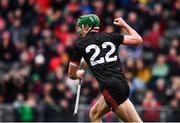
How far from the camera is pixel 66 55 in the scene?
2284 cm

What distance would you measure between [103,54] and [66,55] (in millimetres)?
9520

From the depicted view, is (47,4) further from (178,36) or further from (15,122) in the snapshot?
(15,122)

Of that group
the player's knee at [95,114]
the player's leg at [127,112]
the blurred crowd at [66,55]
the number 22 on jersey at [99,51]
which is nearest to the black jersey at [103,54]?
the number 22 on jersey at [99,51]

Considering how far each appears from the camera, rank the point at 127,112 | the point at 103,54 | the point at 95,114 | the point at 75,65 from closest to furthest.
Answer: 1. the point at 127,112
2. the point at 103,54
3. the point at 75,65
4. the point at 95,114

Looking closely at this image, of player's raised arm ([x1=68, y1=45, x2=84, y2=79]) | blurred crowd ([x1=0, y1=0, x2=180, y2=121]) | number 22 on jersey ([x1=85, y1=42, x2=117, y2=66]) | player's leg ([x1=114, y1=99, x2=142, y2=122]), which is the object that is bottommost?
blurred crowd ([x1=0, y1=0, x2=180, y2=121])

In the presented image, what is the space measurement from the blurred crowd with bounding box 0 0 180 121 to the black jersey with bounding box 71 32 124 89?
642 cm

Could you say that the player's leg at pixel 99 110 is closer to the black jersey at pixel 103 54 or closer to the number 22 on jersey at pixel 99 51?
the black jersey at pixel 103 54

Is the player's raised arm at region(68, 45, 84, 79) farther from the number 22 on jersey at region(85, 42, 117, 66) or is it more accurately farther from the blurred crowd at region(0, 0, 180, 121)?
the blurred crowd at region(0, 0, 180, 121)

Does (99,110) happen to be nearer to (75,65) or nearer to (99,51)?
(75,65)

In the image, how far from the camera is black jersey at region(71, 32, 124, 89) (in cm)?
1337

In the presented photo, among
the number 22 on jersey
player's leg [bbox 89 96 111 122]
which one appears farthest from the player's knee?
the number 22 on jersey

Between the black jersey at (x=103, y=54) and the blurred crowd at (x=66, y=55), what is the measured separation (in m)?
6.42

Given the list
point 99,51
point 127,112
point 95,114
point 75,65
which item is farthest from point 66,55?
point 127,112

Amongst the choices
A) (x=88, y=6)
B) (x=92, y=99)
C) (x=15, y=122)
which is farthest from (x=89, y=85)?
(x=88, y=6)
